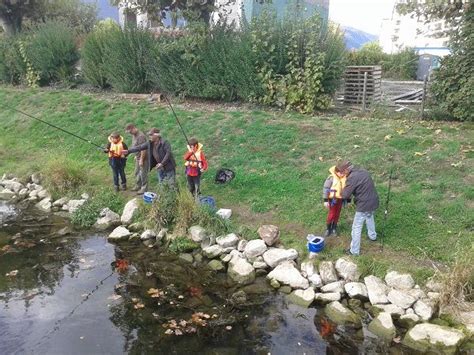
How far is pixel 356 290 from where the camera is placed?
7.92 meters

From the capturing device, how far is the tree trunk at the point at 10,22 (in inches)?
977

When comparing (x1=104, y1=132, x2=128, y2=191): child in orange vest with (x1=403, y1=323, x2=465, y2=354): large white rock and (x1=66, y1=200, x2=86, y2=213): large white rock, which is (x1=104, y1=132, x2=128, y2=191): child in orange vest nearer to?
(x1=66, y1=200, x2=86, y2=213): large white rock

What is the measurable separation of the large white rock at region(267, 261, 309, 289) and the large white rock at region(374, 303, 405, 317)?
1320 millimetres

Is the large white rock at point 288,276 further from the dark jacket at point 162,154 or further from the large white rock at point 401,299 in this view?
the dark jacket at point 162,154

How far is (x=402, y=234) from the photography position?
897 cm

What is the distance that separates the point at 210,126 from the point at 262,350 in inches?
362

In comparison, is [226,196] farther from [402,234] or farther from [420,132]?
[420,132]

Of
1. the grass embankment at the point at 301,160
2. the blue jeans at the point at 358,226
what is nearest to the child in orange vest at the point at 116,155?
the grass embankment at the point at 301,160

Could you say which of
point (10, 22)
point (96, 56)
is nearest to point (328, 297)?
point (96, 56)

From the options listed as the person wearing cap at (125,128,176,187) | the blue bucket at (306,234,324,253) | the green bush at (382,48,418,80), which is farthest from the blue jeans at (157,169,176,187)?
the green bush at (382,48,418,80)

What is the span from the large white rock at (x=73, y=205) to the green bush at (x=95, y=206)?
139 mm

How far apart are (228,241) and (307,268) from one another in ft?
5.92

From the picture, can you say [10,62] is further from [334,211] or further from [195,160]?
[334,211]

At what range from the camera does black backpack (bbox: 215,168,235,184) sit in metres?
11.7
